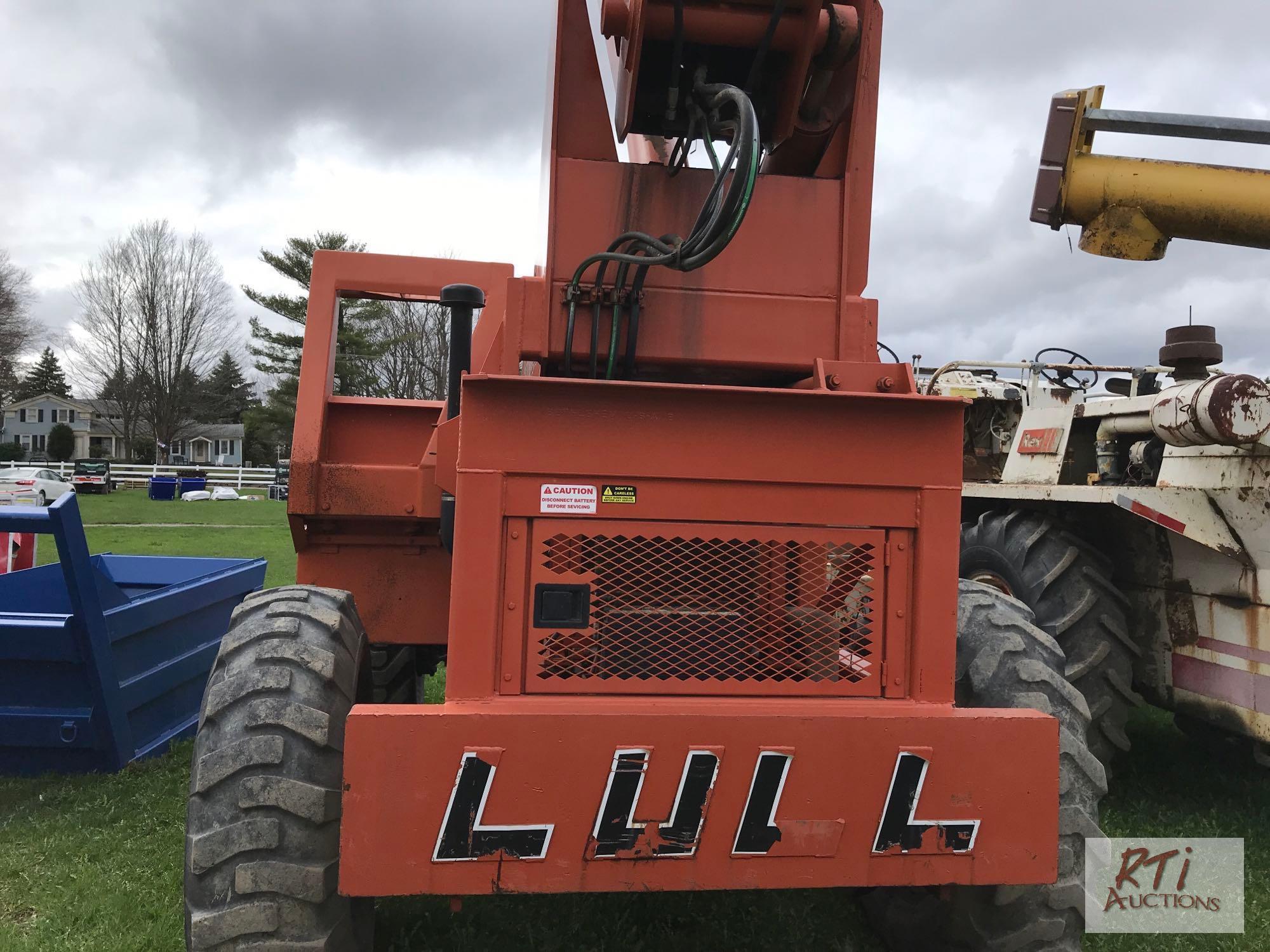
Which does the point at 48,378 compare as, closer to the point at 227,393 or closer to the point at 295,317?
the point at 227,393

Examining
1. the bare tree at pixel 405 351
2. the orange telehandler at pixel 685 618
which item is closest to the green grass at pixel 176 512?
the bare tree at pixel 405 351

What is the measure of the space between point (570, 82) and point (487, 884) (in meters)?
2.21

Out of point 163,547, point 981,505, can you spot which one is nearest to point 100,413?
point 163,547

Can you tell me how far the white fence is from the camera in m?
40.0

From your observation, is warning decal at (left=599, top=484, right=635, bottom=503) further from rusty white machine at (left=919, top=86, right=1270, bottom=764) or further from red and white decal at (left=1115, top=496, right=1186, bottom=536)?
red and white decal at (left=1115, top=496, right=1186, bottom=536)

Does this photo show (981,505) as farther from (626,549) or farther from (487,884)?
(487,884)

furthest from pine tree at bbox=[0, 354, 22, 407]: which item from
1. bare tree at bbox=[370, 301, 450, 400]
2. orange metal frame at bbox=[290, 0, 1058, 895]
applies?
orange metal frame at bbox=[290, 0, 1058, 895]

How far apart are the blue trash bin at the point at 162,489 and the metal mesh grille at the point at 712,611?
1400 inches

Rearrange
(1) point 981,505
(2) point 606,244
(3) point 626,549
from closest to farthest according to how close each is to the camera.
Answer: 1. (3) point 626,549
2. (2) point 606,244
3. (1) point 981,505

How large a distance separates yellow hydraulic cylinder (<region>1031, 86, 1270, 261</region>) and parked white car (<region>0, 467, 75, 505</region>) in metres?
16.9

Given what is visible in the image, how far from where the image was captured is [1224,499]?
4.10 metres

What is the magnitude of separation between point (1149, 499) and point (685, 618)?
2807 millimetres

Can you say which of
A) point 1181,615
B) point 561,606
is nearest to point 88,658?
point 561,606

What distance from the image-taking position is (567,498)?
2.38 m
